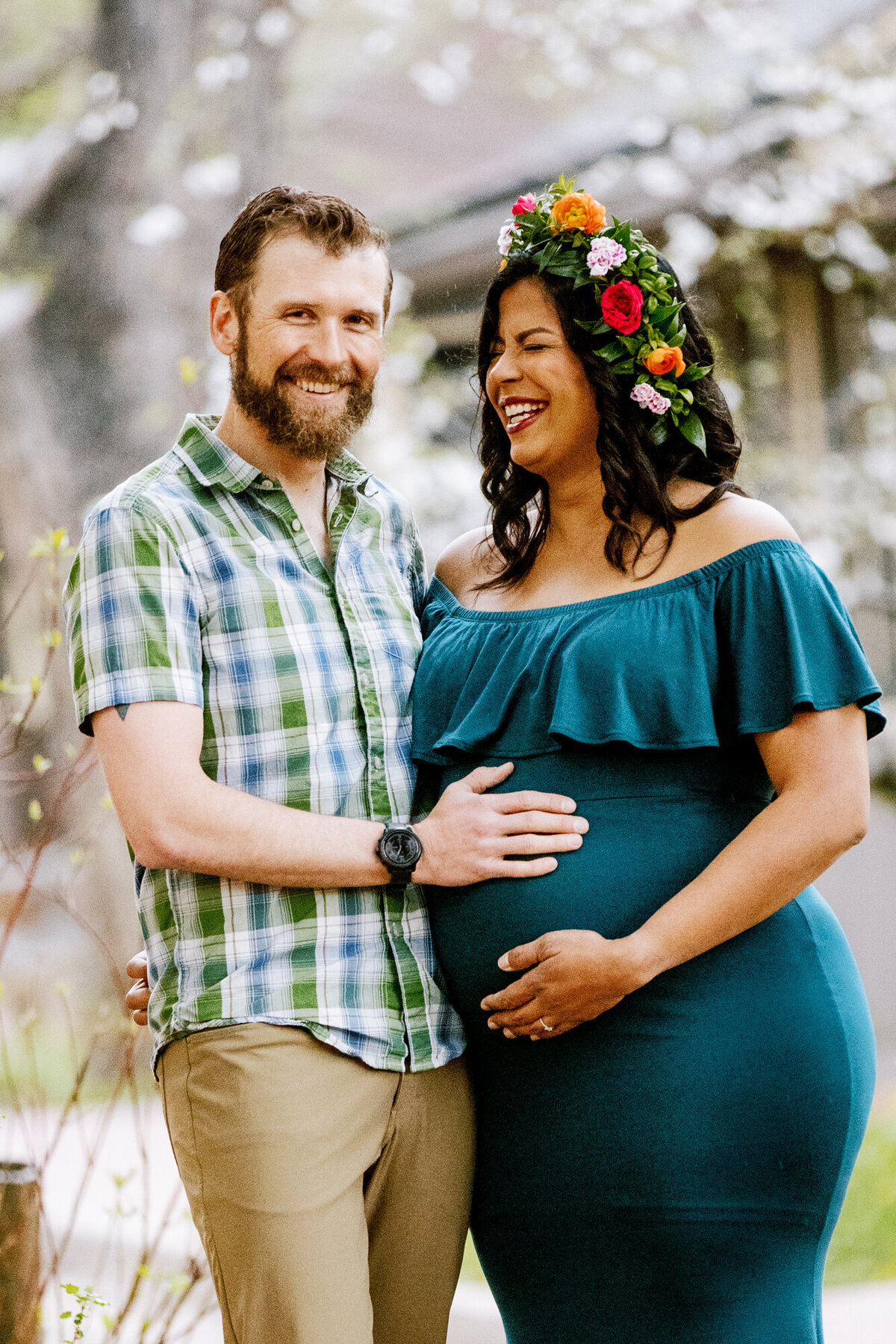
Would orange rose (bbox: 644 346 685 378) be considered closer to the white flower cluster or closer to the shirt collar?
the white flower cluster

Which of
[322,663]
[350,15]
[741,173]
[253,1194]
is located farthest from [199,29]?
[253,1194]

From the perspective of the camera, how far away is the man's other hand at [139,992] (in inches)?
78.6

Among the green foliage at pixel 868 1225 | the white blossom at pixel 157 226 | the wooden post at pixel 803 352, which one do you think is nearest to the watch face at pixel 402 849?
the white blossom at pixel 157 226

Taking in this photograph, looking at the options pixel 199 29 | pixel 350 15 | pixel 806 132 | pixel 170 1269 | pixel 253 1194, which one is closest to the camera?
pixel 253 1194

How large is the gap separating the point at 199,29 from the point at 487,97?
1.18m

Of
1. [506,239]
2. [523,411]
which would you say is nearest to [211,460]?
[523,411]

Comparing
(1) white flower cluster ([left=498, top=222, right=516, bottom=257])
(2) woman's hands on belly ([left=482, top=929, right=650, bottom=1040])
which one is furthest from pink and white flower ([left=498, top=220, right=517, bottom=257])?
(2) woman's hands on belly ([left=482, top=929, right=650, bottom=1040])

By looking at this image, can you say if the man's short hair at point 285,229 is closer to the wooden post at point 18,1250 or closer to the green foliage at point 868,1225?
the wooden post at point 18,1250

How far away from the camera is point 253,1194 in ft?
5.61

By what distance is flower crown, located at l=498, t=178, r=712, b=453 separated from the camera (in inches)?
79.6

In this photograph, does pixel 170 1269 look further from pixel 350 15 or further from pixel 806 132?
pixel 806 132

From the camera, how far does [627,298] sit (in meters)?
2.01

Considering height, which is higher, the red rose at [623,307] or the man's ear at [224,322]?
the man's ear at [224,322]

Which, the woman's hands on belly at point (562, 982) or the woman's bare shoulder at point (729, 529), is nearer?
the woman's hands on belly at point (562, 982)
